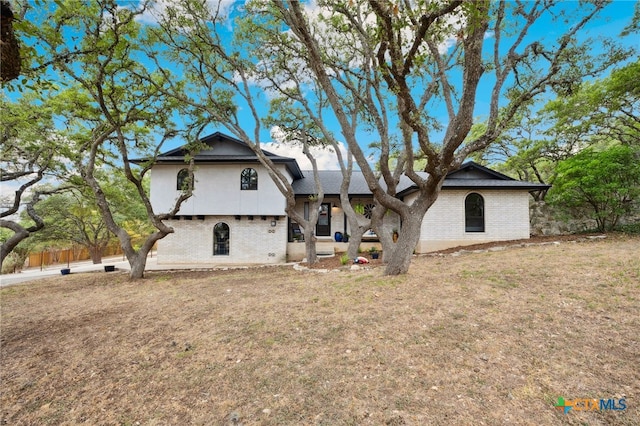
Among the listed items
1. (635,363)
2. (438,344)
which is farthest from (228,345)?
(635,363)

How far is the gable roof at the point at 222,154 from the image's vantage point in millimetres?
12719

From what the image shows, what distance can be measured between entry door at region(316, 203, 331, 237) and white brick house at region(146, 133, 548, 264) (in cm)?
283

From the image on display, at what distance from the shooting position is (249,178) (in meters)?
13.4

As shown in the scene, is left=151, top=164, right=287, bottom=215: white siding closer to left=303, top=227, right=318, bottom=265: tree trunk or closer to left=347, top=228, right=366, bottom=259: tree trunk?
left=303, top=227, right=318, bottom=265: tree trunk

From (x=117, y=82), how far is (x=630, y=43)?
15.2 meters

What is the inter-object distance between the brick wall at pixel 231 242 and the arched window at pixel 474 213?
29.9ft

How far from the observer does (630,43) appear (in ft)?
24.1

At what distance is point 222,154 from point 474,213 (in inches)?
507

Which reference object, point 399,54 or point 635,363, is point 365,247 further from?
point 635,363

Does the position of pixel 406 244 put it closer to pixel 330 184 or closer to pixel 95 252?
pixel 330 184

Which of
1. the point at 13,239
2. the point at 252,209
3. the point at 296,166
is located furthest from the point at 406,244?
the point at 13,239

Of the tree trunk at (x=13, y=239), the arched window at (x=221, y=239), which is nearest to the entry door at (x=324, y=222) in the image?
the arched window at (x=221, y=239)

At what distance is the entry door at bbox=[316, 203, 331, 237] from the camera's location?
16.0m

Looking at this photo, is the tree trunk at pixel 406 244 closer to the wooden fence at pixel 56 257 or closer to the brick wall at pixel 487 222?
the brick wall at pixel 487 222
